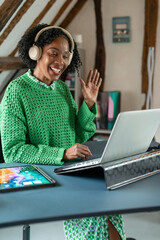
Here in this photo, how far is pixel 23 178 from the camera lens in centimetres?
131

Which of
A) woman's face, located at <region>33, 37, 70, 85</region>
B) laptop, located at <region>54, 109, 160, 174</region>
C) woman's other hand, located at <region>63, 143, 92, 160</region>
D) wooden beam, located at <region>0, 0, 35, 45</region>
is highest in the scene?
wooden beam, located at <region>0, 0, 35, 45</region>

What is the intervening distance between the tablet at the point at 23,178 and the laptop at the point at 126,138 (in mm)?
97

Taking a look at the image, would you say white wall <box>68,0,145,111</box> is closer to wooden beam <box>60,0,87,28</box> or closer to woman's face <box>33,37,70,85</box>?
wooden beam <box>60,0,87,28</box>

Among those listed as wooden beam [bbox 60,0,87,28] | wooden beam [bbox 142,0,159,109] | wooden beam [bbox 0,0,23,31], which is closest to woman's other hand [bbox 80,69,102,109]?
wooden beam [bbox 0,0,23,31]

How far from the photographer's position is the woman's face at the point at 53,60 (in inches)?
68.1

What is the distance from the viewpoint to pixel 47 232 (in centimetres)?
263

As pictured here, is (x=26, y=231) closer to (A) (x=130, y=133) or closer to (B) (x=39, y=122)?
(B) (x=39, y=122)

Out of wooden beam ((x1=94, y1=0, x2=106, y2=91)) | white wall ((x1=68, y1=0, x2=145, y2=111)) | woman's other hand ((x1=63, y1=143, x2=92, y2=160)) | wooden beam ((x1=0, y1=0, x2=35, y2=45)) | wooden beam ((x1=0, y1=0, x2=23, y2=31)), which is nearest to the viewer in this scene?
woman's other hand ((x1=63, y1=143, x2=92, y2=160))

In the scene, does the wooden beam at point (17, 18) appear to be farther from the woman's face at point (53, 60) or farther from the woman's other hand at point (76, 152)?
the woman's other hand at point (76, 152)

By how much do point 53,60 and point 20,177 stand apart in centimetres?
68

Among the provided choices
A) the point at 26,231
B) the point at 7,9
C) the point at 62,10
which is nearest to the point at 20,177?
the point at 26,231

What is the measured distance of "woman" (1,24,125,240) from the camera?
150 centimetres

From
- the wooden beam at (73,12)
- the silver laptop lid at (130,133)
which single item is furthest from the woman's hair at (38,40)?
the wooden beam at (73,12)

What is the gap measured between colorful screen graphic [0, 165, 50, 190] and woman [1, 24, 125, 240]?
12cm
